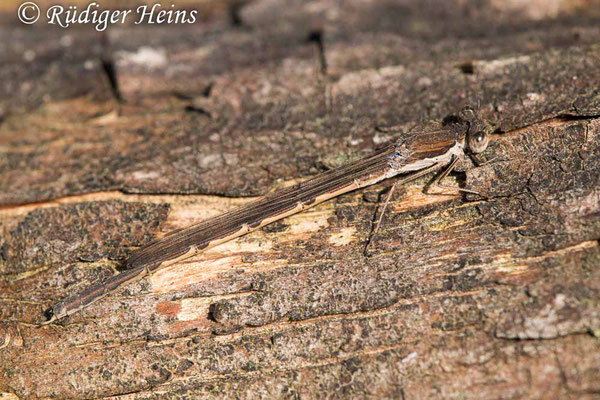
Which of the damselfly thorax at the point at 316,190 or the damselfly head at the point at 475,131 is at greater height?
the damselfly head at the point at 475,131

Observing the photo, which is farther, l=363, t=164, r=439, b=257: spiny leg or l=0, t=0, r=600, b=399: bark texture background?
l=363, t=164, r=439, b=257: spiny leg

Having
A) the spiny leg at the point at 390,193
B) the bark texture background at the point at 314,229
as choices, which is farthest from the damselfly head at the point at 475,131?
the spiny leg at the point at 390,193

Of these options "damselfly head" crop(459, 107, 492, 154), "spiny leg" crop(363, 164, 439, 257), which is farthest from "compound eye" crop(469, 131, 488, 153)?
"spiny leg" crop(363, 164, 439, 257)

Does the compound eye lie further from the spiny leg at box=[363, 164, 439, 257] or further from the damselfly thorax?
the spiny leg at box=[363, 164, 439, 257]

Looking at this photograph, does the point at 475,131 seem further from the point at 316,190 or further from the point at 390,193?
the point at 316,190

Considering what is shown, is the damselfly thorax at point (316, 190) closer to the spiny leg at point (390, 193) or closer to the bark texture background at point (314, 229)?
the spiny leg at point (390, 193)

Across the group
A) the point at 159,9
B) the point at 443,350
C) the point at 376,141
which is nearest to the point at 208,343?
the point at 443,350

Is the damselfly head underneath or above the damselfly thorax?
above
